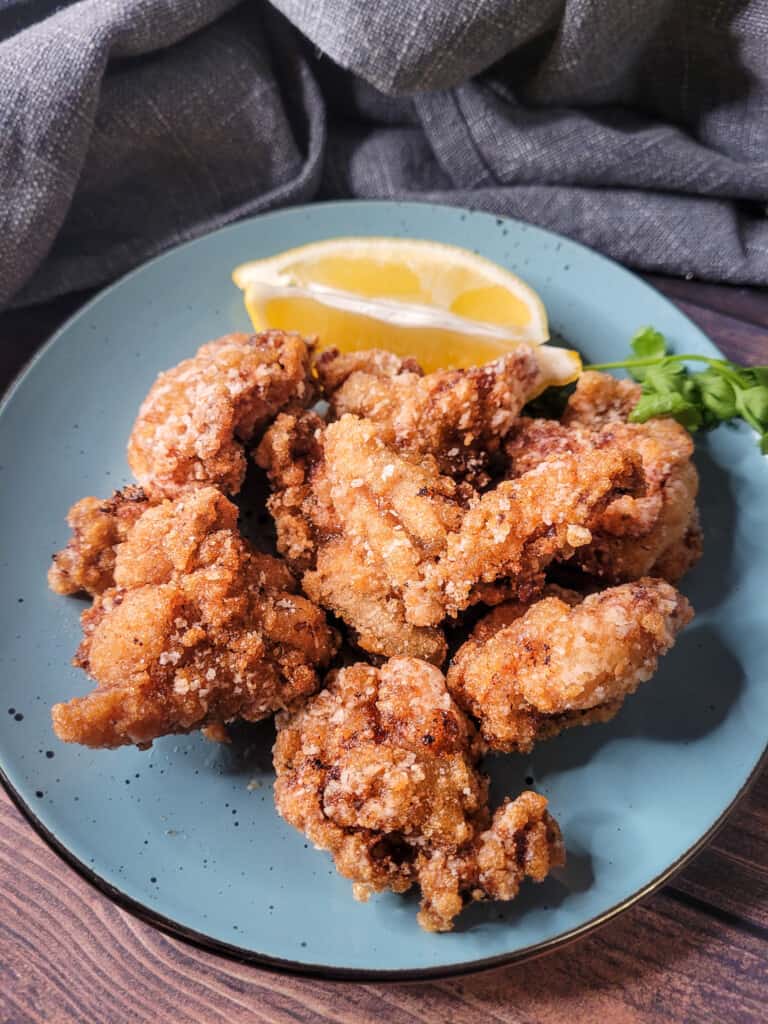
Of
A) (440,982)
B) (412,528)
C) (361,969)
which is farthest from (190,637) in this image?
(440,982)

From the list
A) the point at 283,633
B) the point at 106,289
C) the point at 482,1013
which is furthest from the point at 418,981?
the point at 106,289

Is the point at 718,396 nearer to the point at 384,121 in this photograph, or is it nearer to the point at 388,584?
the point at 388,584

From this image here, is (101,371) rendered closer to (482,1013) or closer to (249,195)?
(249,195)

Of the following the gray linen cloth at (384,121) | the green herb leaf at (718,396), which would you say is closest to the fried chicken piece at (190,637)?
the green herb leaf at (718,396)

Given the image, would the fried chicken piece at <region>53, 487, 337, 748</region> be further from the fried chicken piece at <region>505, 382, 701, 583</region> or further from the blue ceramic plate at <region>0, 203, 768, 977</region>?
the fried chicken piece at <region>505, 382, 701, 583</region>

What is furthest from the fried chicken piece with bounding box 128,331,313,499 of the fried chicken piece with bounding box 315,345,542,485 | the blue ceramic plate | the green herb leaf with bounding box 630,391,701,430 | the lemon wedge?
the green herb leaf with bounding box 630,391,701,430
